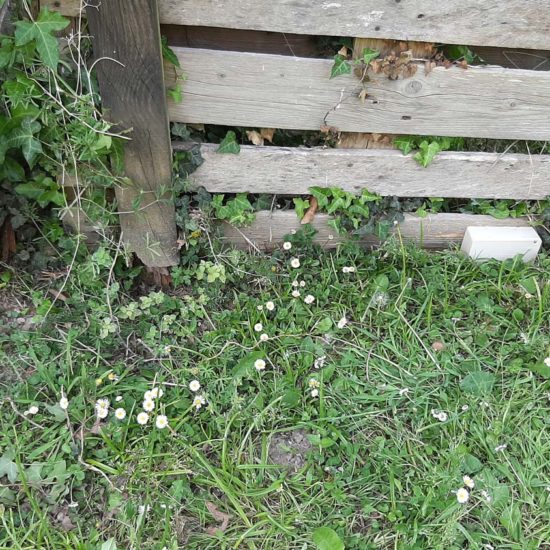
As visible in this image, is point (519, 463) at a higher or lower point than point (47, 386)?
lower

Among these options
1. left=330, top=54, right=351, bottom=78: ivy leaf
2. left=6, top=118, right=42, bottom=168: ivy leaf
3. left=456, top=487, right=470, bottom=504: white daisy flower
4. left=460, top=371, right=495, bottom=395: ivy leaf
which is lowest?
left=456, top=487, right=470, bottom=504: white daisy flower

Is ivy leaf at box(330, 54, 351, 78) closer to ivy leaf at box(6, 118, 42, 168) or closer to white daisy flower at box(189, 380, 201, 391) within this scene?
ivy leaf at box(6, 118, 42, 168)

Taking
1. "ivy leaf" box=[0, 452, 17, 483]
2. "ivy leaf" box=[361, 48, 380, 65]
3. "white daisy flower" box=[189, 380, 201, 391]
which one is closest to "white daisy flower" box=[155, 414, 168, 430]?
"white daisy flower" box=[189, 380, 201, 391]

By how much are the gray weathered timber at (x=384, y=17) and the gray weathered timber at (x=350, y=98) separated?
12 cm

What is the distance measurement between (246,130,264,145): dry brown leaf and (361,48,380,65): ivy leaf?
20.1 inches

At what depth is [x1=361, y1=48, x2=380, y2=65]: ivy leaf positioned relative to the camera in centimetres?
200

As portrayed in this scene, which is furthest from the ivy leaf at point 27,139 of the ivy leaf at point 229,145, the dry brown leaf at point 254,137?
the dry brown leaf at point 254,137

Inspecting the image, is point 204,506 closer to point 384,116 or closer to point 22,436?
point 22,436

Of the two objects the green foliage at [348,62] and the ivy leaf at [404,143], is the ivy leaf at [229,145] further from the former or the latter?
the ivy leaf at [404,143]

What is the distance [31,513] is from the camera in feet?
6.11

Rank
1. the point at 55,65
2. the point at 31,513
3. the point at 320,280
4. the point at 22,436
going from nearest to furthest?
the point at 55,65 → the point at 31,513 → the point at 22,436 → the point at 320,280

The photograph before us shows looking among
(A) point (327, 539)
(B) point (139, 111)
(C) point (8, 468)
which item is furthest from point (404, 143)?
(C) point (8, 468)

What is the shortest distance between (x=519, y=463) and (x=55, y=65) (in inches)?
80.3

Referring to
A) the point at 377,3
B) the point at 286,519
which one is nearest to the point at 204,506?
the point at 286,519
